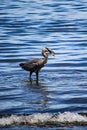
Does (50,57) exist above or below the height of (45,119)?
below

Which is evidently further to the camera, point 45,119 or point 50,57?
point 50,57

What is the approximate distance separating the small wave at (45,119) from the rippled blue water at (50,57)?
890mm

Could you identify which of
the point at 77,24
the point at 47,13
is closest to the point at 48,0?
the point at 47,13

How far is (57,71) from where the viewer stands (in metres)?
19.6

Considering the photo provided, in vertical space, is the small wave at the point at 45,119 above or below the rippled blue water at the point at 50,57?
above

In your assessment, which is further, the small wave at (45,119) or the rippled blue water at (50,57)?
the rippled blue water at (50,57)

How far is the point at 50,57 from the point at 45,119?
1009 cm

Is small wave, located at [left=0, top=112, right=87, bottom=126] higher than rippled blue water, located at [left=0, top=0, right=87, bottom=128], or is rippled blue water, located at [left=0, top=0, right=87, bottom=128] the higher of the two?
small wave, located at [left=0, top=112, right=87, bottom=126]

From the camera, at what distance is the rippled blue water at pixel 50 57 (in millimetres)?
15016

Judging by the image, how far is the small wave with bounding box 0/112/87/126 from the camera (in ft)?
41.1

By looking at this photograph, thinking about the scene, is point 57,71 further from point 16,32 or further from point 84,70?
point 16,32

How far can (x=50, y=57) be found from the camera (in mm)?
22734

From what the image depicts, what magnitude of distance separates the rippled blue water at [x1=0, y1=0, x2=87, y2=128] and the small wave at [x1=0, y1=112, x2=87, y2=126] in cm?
89

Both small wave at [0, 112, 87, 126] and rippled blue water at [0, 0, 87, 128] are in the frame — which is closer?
small wave at [0, 112, 87, 126]
